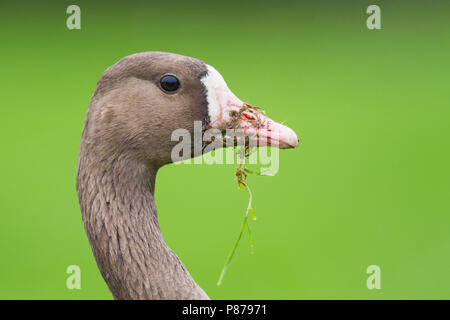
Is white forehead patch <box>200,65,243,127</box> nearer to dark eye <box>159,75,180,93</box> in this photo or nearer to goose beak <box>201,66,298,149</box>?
goose beak <box>201,66,298,149</box>

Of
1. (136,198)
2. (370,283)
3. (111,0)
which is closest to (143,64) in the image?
(136,198)

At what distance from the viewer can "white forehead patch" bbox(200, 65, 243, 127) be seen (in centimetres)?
313

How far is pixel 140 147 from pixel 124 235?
43cm

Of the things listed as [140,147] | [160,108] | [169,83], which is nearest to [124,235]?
[140,147]

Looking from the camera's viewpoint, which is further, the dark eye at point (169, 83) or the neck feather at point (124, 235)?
the dark eye at point (169, 83)

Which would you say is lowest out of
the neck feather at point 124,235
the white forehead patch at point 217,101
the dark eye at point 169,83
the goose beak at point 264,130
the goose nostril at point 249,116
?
the neck feather at point 124,235

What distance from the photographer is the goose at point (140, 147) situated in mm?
3008

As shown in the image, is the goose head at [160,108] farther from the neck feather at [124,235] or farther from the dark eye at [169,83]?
the neck feather at [124,235]

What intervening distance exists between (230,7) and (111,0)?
267cm

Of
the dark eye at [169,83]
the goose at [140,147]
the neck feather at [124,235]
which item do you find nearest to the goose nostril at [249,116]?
the goose at [140,147]

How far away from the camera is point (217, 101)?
10.3ft

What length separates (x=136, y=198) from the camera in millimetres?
3102

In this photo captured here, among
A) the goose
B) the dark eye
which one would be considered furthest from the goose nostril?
the dark eye

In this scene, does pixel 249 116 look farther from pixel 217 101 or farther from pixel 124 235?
pixel 124 235
